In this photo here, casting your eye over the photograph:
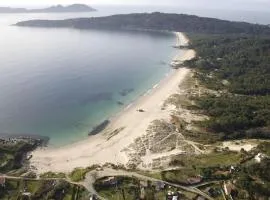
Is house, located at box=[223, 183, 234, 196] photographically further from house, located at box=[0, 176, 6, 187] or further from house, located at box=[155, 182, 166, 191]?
house, located at box=[0, 176, 6, 187]

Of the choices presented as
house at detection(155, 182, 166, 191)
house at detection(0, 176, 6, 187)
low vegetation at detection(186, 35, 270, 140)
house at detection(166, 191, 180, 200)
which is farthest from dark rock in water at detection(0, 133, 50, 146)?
low vegetation at detection(186, 35, 270, 140)

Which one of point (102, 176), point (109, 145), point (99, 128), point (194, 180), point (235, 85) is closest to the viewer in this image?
point (194, 180)

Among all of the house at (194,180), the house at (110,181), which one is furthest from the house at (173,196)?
the house at (110,181)

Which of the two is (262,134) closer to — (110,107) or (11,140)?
(110,107)

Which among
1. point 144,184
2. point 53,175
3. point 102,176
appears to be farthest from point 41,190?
point 144,184

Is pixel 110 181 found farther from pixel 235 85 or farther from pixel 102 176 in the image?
pixel 235 85

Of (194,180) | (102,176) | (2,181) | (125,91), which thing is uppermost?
(125,91)

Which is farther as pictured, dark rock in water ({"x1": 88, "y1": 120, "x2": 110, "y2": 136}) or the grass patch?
dark rock in water ({"x1": 88, "y1": 120, "x2": 110, "y2": 136})
